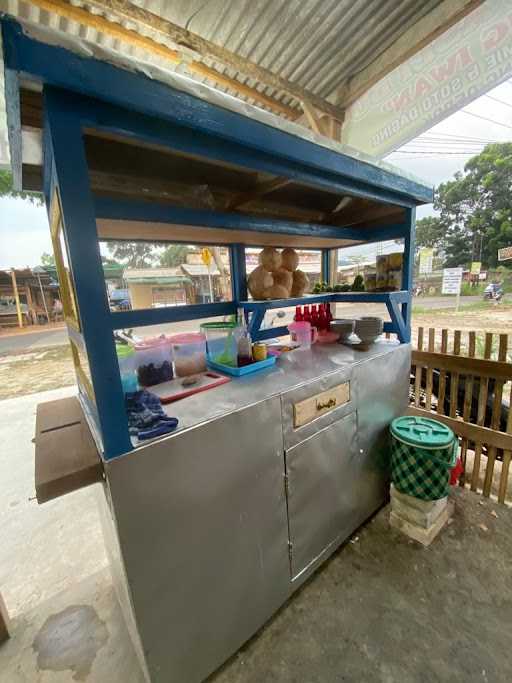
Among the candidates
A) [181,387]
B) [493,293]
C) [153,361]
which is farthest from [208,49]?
[493,293]

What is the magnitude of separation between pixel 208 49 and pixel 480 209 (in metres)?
10.7

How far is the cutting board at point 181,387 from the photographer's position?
115 cm

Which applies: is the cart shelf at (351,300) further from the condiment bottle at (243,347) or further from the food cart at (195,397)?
the condiment bottle at (243,347)

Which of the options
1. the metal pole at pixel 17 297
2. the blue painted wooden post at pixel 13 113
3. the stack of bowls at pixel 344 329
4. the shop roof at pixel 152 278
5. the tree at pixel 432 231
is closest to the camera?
the blue painted wooden post at pixel 13 113

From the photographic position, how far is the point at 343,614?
1295 millimetres

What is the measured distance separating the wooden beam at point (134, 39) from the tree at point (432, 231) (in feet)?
36.6

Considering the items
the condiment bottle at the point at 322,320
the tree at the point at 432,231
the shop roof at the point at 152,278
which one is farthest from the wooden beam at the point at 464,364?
the tree at the point at 432,231

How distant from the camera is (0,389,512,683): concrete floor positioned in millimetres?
1117

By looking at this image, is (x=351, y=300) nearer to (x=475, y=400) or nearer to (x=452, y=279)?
(x=475, y=400)

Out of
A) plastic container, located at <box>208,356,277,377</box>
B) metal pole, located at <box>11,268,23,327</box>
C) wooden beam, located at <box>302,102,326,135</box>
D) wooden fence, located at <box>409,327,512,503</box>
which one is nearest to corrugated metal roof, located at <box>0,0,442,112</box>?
wooden beam, located at <box>302,102,326,135</box>

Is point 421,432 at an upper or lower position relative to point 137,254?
lower

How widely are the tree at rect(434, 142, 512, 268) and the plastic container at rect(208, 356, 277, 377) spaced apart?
8.66 meters

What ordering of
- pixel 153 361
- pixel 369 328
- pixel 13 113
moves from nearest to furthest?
pixel 13 113 → pixel 153 361 → pixel 369 328

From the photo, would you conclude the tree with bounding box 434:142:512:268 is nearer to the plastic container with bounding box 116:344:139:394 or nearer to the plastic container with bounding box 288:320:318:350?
the plastic container with bounding box 288:320:318:350
